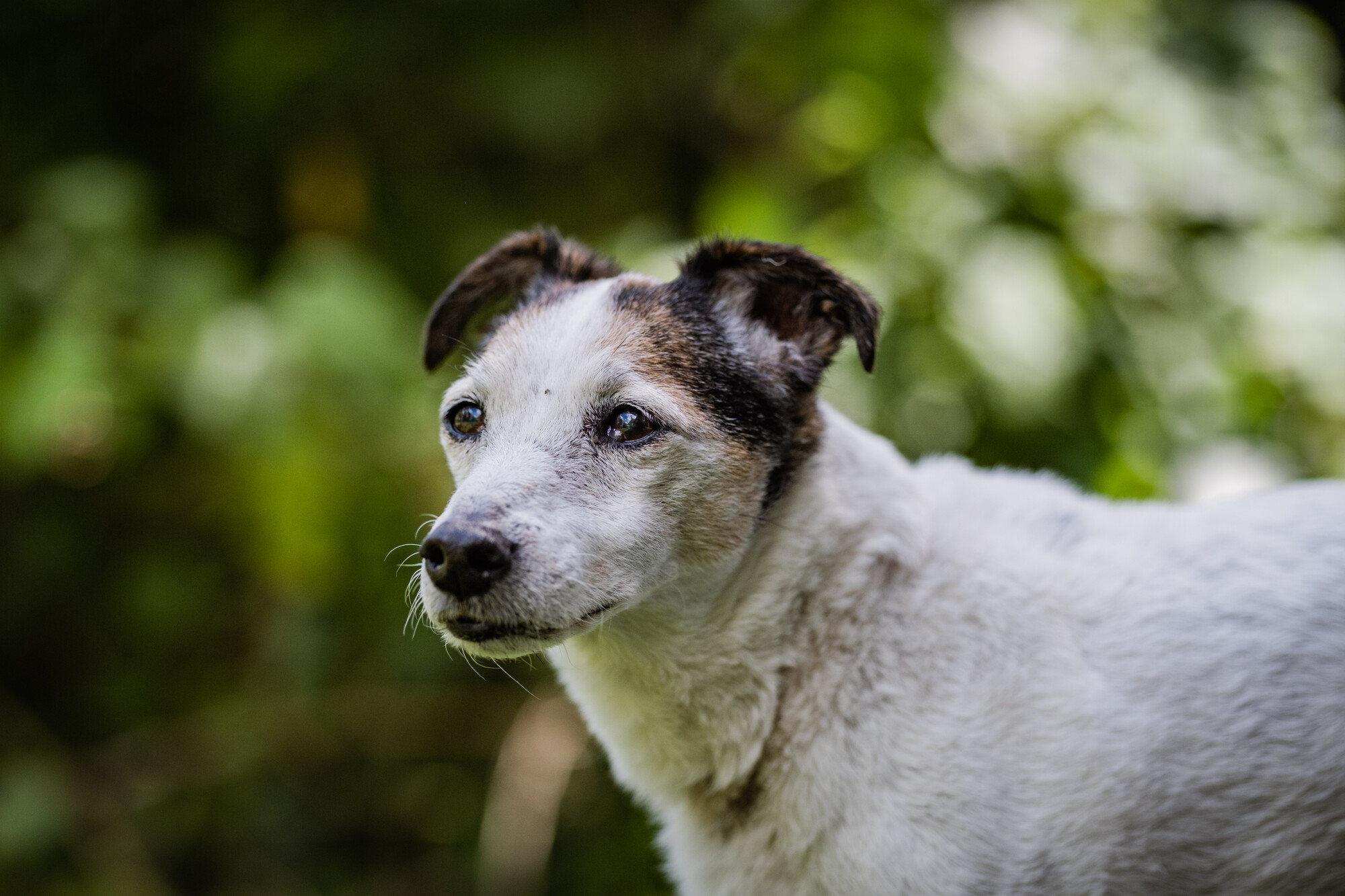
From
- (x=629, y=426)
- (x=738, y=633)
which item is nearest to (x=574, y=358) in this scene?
(x=629, y=426)

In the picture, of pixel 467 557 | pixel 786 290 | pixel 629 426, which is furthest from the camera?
pixel 786 290

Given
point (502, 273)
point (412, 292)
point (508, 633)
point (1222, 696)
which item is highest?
point (502, 273)

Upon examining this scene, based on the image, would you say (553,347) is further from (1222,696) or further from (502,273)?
(1222,696)

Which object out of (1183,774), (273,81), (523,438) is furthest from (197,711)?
(1183,774)

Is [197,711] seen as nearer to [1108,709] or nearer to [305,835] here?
[305,835]

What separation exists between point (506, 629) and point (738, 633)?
2.06ft

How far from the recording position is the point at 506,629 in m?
2.21

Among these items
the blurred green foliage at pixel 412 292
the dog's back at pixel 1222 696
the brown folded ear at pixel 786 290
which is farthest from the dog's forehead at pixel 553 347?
the blurred green foliage at pixel 412 292

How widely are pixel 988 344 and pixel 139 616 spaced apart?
436 cm

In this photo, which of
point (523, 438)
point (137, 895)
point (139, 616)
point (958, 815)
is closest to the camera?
point (958, 815)

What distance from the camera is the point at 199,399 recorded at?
3.91 m

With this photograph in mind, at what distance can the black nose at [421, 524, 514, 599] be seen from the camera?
207cm

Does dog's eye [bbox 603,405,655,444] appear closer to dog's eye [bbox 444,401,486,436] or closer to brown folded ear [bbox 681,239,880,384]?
dog's eye [bbox 444,401,486,436]

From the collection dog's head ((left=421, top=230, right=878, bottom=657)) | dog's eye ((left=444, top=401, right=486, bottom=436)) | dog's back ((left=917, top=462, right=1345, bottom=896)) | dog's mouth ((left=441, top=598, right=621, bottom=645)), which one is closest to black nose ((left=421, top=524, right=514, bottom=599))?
dog's head ((left=421, top=230, right=878, bottom=657))
